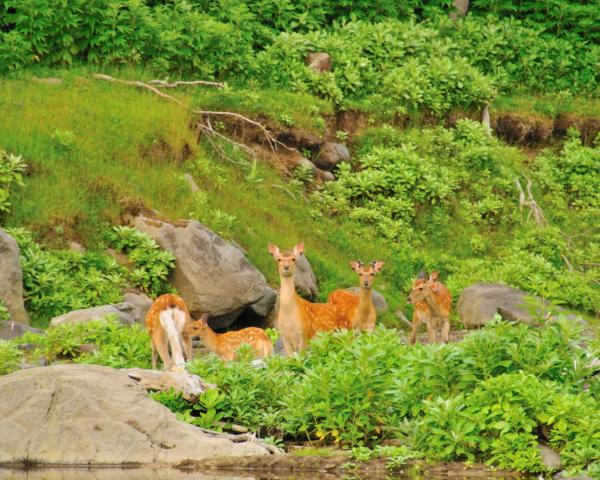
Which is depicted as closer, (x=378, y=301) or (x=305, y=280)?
(x=305, y=280)

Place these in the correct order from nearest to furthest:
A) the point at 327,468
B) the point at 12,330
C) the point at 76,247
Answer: the point at 327,468 → the point at 12,330 → the point at 76,247

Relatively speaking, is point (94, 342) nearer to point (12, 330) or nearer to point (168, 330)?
point (168, 330)

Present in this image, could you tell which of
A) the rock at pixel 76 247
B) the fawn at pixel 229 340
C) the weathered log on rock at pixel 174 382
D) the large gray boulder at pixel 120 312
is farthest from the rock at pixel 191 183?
the weathered log on rock at pixel 174 382

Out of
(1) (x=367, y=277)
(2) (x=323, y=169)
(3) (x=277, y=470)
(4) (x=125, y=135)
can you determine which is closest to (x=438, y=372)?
(3) (x=277, y=470)

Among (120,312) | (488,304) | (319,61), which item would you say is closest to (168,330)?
(120,312)

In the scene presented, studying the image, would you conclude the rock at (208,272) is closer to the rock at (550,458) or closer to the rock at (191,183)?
the rock at (191,183)

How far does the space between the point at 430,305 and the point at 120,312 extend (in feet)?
14.2

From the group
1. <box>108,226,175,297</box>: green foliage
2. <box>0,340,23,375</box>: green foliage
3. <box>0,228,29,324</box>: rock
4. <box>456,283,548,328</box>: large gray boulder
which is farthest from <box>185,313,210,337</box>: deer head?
<box>456,283,548,328</box>: large gray boulder

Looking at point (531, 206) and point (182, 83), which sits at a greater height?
point (182, 83)

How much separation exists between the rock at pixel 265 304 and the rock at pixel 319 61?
28.7 ft

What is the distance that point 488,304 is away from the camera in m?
23.9

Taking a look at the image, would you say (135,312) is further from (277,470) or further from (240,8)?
(240,8)

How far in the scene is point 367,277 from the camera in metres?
19.5

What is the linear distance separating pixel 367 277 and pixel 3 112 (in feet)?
26.7
